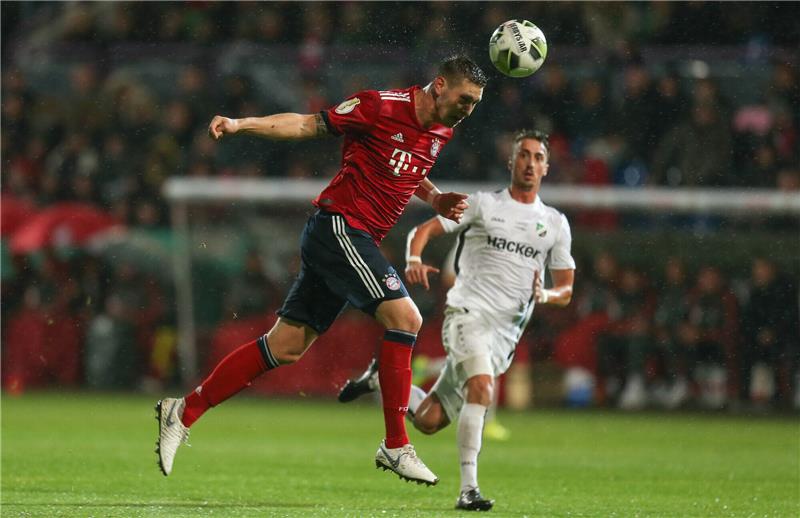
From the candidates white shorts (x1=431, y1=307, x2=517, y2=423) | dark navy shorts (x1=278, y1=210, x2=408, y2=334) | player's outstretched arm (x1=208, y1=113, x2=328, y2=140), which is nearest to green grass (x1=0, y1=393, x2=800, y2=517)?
white shorts (x1=431, y1=307, x2=517, y2=423)

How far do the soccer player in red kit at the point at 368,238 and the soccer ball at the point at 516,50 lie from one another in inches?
26.9

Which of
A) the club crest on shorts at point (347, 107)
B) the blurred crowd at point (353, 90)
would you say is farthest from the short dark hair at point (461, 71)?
the blurred crowd at point (353, 90)

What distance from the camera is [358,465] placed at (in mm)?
10742

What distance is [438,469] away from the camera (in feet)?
35.0

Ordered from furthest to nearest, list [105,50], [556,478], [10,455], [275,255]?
1. [105,50]
2. [275,255]
3. [10,455]
4. [556,478]

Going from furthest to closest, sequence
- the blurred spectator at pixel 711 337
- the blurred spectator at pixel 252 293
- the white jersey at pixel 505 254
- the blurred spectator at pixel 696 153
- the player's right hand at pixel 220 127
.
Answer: the blurred spectator at pixel 252 293 → the blurred spectator at pixel 696 153 → the blurred spectator at pixel 711 337 → the white jersey at pixel 505 254 → the player's right hand at pixel 220 127

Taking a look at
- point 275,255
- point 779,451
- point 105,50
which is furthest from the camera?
point 105,50

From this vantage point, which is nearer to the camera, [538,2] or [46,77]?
[538,2]

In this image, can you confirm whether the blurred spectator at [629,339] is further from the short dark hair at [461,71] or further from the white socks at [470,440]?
the short dark hair at [461,71]

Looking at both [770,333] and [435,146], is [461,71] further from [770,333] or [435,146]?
[770,333]

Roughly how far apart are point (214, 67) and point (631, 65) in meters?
5.73

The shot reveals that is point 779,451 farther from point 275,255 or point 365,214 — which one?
point 275,255

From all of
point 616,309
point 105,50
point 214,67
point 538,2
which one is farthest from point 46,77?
point 616,309

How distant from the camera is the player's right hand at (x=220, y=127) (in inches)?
272
